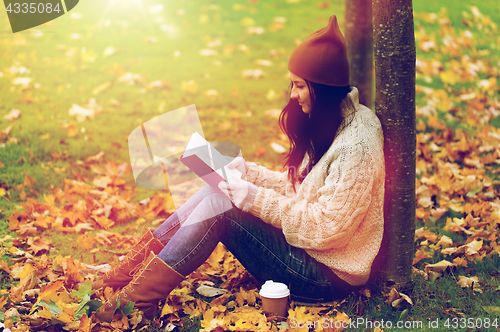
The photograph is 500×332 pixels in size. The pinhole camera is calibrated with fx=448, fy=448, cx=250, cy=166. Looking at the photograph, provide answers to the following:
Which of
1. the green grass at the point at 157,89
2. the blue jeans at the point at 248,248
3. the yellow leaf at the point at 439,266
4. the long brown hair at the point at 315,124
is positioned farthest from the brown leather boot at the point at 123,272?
the yellow leaf at the point at 439,266

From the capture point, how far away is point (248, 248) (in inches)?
81.9

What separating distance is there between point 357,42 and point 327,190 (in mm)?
2045

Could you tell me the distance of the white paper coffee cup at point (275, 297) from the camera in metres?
2.03

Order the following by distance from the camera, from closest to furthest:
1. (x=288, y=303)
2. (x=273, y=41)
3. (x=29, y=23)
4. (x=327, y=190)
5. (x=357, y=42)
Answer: (x=327, y=190)
(x=288, y=303)
(x=357, y=42)
(x=29, y=23)
(x=273, y=41)

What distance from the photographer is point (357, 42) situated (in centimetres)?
357

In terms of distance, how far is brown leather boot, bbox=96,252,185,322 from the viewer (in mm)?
2004

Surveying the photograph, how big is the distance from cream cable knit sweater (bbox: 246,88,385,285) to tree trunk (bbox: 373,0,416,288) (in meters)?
0.10

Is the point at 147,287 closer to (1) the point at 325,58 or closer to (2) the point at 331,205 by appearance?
(2) the point at 331,205

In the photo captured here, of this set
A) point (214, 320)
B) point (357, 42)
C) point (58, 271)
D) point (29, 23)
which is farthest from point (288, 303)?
point (29, 23)

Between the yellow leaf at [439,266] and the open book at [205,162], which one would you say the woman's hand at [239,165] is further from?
the yellow leaf at [439,266]

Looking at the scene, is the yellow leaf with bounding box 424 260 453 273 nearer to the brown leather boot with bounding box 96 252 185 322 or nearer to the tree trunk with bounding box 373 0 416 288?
the tree trunk with bounding box 373 0 416 288

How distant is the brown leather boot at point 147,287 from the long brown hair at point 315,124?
80 cm

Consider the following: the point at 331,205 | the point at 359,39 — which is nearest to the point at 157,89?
the point at 359,39

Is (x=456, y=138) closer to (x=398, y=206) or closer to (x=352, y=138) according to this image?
(x=398, y=206)
